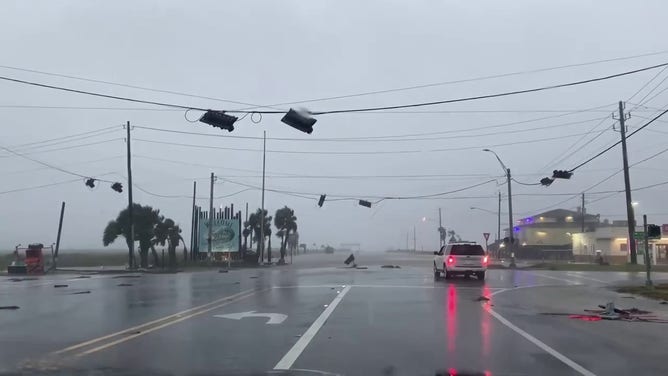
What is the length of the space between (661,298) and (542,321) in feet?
27.5

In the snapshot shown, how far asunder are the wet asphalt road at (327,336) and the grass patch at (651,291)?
3.20ft

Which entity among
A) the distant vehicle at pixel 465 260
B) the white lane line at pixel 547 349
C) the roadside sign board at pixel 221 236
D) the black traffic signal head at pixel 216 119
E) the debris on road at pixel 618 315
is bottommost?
the white lane line at pixel 547 349

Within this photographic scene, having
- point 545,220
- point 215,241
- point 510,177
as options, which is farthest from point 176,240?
point 545,220

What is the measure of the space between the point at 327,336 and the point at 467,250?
19.6 meters

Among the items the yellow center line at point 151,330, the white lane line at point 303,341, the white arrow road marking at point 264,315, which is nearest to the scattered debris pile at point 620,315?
the white lane line at point 303,341

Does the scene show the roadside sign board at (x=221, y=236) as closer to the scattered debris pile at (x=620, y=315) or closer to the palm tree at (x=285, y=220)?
the palm tree at (x=285, y=220)

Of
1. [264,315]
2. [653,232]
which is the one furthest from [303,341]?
[653,232]

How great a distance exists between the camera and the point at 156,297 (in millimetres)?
21250

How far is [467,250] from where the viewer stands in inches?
1206

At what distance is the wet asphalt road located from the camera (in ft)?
30.2

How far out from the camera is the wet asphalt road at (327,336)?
362 inches

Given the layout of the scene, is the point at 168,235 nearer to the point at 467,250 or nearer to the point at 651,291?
the point at 467,250

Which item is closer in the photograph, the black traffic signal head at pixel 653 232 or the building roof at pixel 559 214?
the black traffic signal head at pixel 653 232

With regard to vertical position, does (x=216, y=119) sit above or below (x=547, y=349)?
above
